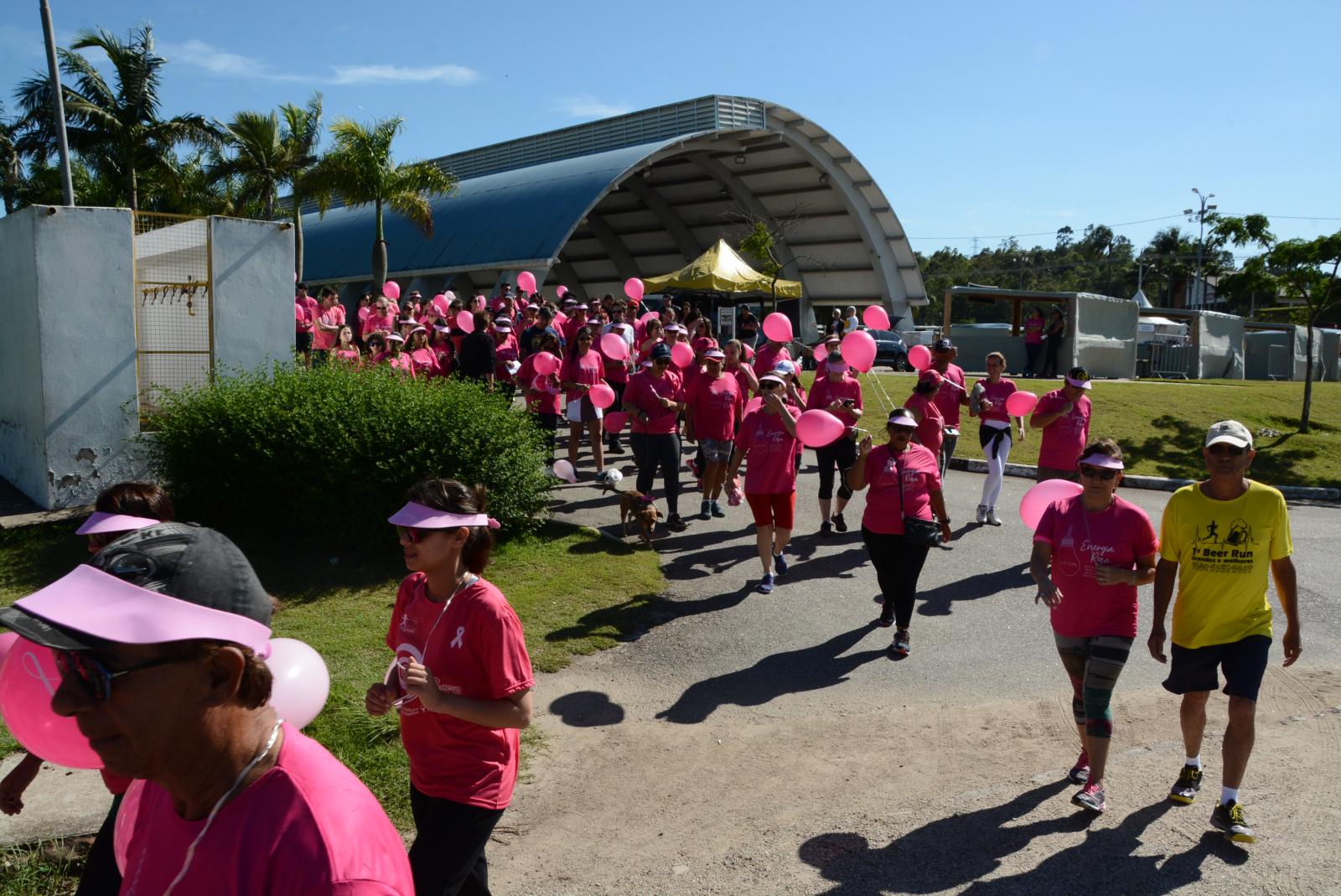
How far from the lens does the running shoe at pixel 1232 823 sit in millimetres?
4543

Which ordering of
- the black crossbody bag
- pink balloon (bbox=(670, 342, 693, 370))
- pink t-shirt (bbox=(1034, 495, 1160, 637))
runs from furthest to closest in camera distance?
pink balloon (bbox=(670, 342, 693, 370)) → the black crossbody bag → pink t-shirt (bbox=(1034, 495, 1160, 637))

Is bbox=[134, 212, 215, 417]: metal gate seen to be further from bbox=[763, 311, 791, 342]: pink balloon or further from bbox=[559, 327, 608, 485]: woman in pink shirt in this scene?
bbox=[763, 311, 791, 342]: pink balloon

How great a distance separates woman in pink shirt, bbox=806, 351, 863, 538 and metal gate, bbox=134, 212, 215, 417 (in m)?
6.42

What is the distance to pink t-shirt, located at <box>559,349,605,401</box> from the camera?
481 inches

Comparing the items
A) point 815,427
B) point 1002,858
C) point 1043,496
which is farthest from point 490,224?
point 1002,858

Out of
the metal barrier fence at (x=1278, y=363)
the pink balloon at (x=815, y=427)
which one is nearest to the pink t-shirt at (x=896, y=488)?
the pink balloon at (x=815, y=427)

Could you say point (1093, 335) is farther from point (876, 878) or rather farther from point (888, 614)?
point (876, 878)

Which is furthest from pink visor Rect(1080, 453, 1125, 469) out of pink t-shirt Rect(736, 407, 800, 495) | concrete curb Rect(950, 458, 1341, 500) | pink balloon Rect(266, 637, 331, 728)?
concrete curb Rect(950, 458, 1341, 500)

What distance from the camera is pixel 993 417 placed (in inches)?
425

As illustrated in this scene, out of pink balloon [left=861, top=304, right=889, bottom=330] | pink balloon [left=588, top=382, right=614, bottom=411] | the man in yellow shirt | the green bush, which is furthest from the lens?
pink balloon [left=861, top=304, right=889, bottom=330]

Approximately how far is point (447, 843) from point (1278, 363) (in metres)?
34.2

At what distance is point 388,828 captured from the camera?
1.59 metres

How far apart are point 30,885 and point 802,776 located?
361 centimetres

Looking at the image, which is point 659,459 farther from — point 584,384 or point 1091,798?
point 1091,798
